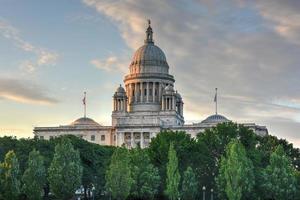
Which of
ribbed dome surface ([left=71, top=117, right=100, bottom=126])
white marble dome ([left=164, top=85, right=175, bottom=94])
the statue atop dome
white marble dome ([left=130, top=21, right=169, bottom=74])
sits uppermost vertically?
the statue atop dome

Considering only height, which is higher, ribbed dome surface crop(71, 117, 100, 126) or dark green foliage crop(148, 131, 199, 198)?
ribbed dome surface crop(71, 117, 100, 126)

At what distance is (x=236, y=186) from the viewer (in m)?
88.4

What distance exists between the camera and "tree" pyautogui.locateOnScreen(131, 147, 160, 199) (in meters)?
93.1

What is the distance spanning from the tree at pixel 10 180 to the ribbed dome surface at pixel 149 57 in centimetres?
9779

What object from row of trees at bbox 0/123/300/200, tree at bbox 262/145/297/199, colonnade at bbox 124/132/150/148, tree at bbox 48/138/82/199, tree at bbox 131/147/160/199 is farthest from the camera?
colonnade at bbox 124/132/150/148

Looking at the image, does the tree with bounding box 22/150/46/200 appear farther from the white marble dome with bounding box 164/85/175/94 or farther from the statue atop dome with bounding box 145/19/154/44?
the statue atop dome with bounding box 145/19/154/44

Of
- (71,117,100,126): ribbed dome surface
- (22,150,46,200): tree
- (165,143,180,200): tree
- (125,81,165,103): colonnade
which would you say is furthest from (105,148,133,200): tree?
(71,117,100,126): ribbed dome surface

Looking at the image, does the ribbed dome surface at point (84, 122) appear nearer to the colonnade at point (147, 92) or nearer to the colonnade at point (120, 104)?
the colonnade at point (120, 104)

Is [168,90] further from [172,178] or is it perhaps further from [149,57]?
[172,178]

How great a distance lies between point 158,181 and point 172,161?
424cm

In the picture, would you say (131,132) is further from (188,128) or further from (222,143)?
(222,143)

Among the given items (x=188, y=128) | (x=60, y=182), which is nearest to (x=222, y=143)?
(x=60, y=182)

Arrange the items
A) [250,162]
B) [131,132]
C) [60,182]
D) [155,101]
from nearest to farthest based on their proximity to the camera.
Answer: [60,182] < [250,162] < [131,132] < [155,101]

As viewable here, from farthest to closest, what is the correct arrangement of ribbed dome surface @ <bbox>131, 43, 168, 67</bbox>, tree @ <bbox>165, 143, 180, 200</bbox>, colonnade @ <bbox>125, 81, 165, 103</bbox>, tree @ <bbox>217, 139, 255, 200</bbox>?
1. ribbed dome surface @ <bbox>131, 43, 168, 67</bbox>
2. colonnade @ <bbox>125, 81, 165, 103</bbox>
3. tree @ <bbox>165, 143, 180, 200</bbox>
4. tree @ <bbox>217, 139, 255, 200</bbox>
